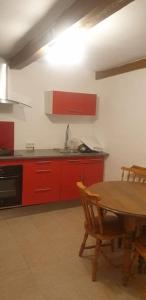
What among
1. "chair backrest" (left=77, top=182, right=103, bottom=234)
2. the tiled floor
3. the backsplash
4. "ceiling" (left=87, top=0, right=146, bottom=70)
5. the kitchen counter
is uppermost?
"ceiling" (left=87, top=0, right=146, bottom=70)

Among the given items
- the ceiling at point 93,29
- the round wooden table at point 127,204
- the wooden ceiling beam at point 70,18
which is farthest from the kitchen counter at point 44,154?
the ceiling at point 93,29

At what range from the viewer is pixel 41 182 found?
3.90 m

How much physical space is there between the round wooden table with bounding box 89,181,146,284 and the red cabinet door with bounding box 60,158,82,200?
1237 mm

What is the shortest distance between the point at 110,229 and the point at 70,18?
1.85 meters

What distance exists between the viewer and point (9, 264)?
104 inches

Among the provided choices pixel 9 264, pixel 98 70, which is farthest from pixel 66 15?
pixel 98 70

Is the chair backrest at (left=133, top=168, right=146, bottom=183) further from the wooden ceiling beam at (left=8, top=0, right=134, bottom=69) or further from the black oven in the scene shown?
the wooden ceiling beam at (left=8, top=0, right=134, bottom=69)

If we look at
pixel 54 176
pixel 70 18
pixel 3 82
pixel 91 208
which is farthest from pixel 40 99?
pixel 91 208

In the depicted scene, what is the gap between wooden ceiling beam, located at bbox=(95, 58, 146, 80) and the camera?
146 inches

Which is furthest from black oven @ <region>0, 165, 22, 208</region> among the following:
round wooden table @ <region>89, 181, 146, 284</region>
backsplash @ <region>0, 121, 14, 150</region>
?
round wooden table @ <region>89, 181, 146, 284</region>

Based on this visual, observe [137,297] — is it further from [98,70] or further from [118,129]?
[98,70]

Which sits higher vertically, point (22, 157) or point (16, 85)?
point (16, 85)

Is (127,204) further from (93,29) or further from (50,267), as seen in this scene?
(93,29)

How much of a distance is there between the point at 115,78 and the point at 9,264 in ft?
10.3
